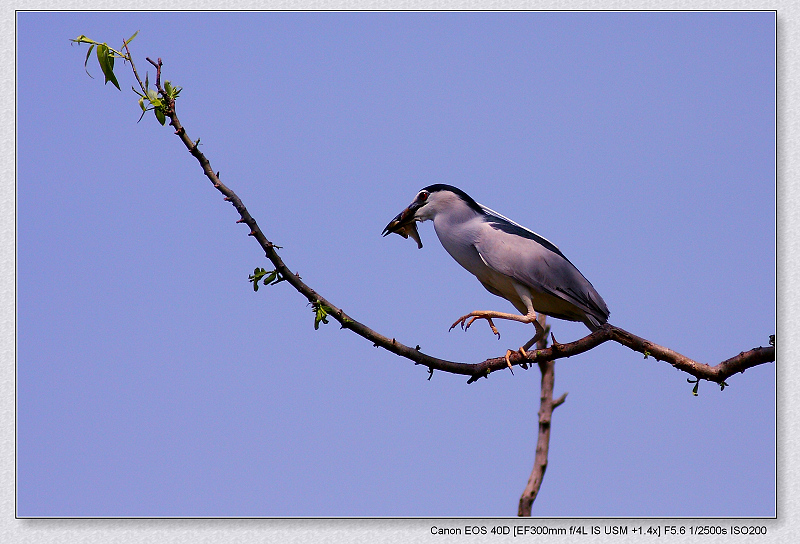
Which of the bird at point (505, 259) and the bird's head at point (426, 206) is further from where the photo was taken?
the bird's head at point (426, 206)

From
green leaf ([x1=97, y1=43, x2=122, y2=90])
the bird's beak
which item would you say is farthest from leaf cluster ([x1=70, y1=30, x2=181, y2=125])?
the bird's beak

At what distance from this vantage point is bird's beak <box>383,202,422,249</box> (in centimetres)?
516

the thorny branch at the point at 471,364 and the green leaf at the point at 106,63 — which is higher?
the green leaf at the point at 106,63

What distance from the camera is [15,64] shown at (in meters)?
4.46

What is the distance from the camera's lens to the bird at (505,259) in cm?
473

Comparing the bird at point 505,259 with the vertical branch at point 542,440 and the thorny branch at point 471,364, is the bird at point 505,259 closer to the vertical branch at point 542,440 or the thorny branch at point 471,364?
the thorny branch at point 471,364

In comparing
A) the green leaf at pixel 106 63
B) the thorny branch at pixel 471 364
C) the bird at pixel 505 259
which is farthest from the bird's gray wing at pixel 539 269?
the green leaf at pixel 106 63

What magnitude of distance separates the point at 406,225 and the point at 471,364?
142 cm

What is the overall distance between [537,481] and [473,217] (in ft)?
8.47

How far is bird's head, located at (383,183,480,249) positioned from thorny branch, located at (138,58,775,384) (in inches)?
53.0

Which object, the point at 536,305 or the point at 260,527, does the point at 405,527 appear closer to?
the point at 260,527

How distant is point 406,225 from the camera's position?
5.20m

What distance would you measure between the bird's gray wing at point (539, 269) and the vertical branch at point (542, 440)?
122cm

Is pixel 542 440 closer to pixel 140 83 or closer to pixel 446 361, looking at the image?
pixel 446 361
